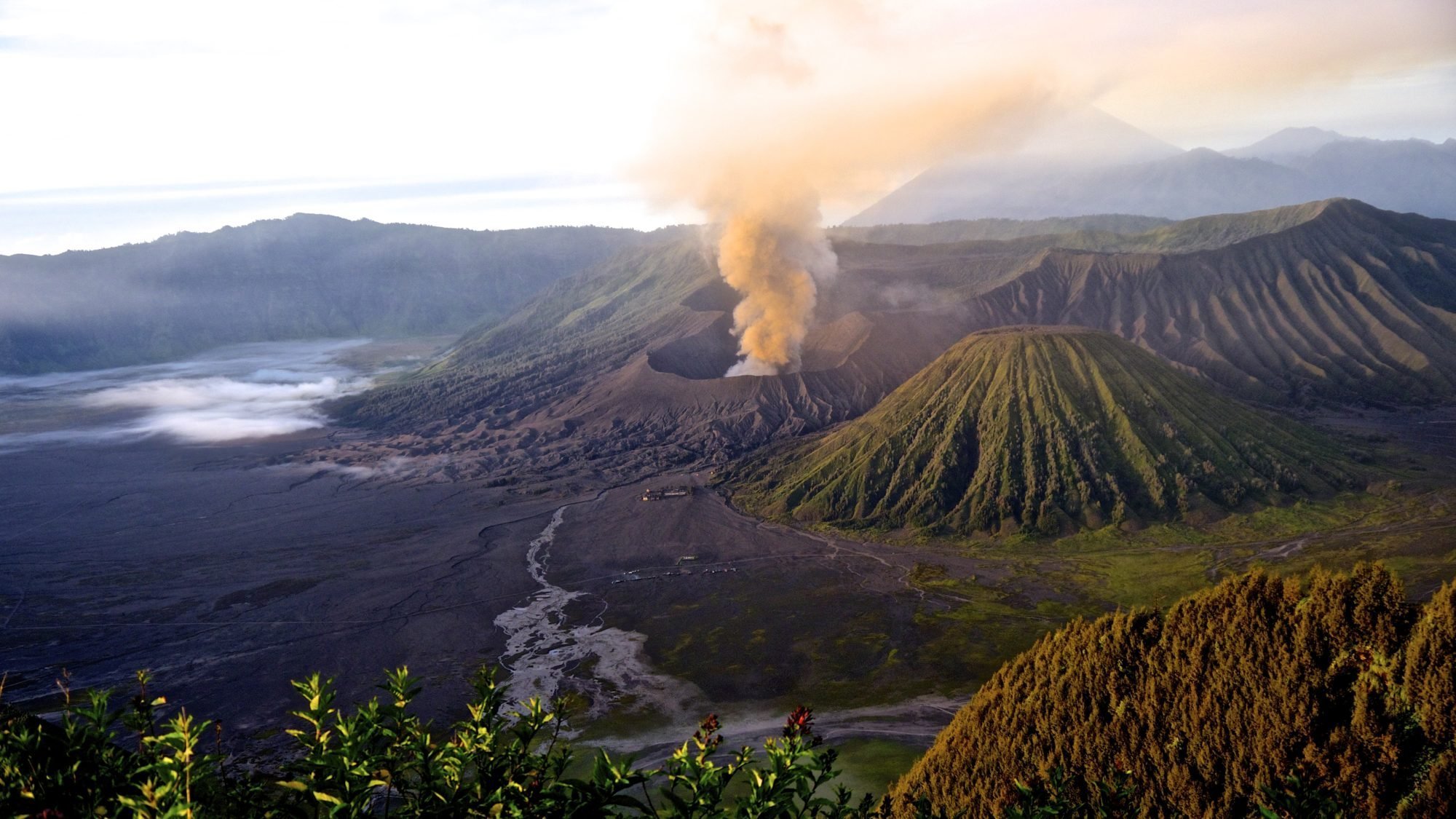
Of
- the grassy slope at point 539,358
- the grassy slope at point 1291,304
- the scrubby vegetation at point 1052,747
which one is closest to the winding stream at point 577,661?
the scrubby vegetation at point 1052,747

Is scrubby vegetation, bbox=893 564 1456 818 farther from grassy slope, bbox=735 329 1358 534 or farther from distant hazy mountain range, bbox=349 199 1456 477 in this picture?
distant hazy mountain range, bbox=349 199 1456 477

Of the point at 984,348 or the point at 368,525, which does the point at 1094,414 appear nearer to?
the point at 984,348

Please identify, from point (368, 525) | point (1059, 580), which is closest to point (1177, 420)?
point (1059, 580)

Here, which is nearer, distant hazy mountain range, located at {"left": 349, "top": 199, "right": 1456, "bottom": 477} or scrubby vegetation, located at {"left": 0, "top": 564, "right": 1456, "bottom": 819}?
scrubby vegetation, located at {"left": 0, "top": 564, "right": 1456, "bottom": 819}

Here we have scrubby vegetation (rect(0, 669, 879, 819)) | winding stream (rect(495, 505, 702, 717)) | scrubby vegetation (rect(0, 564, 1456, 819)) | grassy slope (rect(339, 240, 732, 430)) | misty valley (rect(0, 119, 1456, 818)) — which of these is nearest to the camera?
scrubby vegetation (rect(0, 669, 879, 819))

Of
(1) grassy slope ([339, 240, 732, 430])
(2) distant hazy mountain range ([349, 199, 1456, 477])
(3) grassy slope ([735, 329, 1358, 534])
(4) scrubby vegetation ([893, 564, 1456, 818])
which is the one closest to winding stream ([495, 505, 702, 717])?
(4) scrubby vegetation ([893, 564, 1456, 818])

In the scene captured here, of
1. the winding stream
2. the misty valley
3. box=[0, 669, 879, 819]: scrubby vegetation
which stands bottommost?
the winding stream

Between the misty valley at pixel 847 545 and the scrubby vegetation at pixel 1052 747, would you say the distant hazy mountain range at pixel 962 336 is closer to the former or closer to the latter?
the misty valley at pixel 847 545
